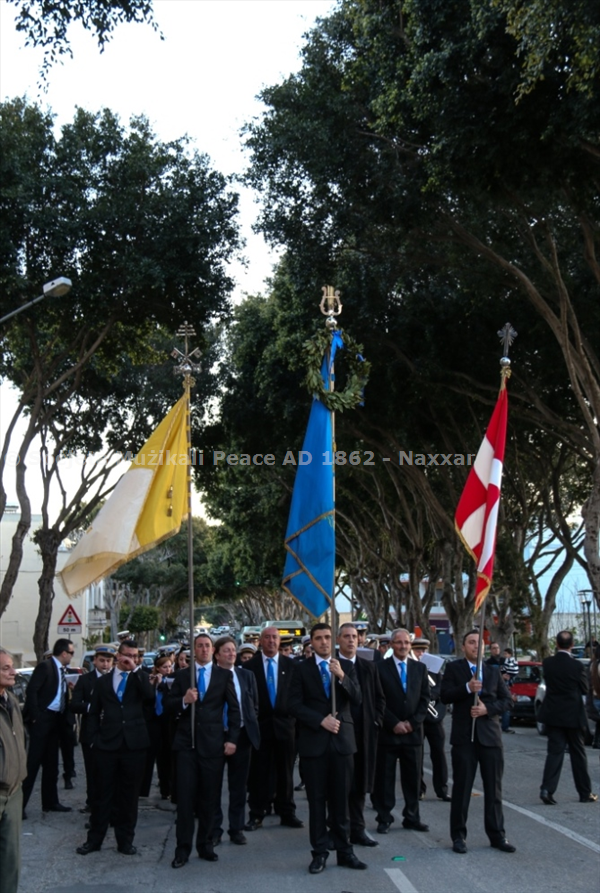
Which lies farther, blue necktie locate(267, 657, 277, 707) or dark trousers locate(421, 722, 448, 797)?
dark trousers locate(421, 722, 448, 797)

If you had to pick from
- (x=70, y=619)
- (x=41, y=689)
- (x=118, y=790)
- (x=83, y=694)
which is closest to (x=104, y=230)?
(x=70, y=619)

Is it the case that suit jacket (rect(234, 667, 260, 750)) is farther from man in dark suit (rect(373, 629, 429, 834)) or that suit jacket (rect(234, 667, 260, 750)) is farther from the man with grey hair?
the man with grey hair

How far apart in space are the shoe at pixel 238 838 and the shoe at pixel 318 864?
Result: 154cm

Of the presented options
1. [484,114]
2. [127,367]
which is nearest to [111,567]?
[484,114]

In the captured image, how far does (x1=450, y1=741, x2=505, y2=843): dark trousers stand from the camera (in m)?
9.55

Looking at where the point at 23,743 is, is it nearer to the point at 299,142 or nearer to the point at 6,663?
the point at 6,663

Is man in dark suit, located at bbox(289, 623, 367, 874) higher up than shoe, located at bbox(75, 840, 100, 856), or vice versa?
man in dark suit, located at bbox(289, 623, 367, 874)

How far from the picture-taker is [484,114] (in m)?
15.3

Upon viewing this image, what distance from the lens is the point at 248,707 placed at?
10672 mm

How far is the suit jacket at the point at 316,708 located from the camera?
9.33 m

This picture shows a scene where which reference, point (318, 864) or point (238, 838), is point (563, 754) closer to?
point (238, 838)

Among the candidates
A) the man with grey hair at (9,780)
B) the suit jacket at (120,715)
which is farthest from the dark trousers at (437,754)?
the man with grey hair at (9,780)

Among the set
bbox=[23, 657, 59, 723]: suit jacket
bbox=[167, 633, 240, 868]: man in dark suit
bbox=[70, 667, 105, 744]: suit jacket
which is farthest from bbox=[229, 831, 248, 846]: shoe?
bbox=[23, 657, 59, 723]: suit jacket

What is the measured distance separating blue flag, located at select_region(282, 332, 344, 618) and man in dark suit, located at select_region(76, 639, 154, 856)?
1.65 metres
